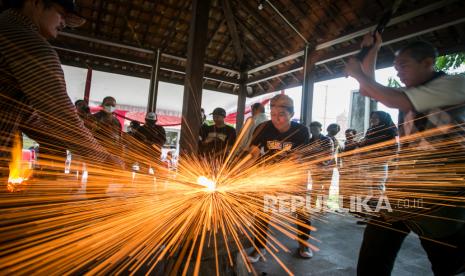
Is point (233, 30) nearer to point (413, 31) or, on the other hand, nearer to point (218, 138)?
point (218, 138)

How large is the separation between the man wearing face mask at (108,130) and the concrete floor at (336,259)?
10.6 feet

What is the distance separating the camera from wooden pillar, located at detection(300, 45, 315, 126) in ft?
21.6

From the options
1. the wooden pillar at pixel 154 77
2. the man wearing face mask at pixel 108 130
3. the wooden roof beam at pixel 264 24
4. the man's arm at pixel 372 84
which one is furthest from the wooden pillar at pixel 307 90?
the man's arm at pixel 372 84

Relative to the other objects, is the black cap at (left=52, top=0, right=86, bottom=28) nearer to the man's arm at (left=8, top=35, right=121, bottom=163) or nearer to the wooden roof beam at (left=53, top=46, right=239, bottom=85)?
the man's arm at (left=8, top=35, right=121, bottom=163)

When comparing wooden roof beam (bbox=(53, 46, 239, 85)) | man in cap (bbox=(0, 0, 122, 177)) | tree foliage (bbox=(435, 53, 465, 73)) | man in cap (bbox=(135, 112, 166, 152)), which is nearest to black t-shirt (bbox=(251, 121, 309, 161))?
man in cap (bbox=(0, 0, 122, 177))

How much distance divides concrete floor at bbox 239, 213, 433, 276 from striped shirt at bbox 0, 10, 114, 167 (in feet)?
7.92

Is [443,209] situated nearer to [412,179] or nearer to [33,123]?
[412,179]

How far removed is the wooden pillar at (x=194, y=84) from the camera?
4793mm

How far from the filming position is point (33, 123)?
1.57 meters

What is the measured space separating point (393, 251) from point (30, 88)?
2.31m

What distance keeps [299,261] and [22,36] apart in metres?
3.35

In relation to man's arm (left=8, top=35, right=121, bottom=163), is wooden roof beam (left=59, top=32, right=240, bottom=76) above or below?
above

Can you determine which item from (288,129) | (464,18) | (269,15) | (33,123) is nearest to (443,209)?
(288,129)

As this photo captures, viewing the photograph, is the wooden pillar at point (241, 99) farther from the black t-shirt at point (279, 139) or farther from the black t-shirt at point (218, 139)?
the black t-shirt at point (279, 139)
